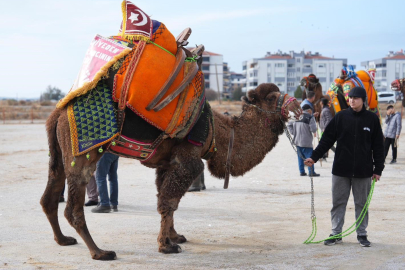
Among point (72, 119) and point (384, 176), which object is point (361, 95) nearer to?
point (72, 119)

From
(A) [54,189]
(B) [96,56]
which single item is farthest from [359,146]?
(A) [54,189]

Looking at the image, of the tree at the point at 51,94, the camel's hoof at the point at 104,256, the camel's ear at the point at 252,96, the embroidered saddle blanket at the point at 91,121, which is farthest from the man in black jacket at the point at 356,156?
the tree at the point at 51,94

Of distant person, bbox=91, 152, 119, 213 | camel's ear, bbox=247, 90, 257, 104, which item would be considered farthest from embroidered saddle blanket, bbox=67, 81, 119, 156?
distant person, bbox=91, 152, 119, 213

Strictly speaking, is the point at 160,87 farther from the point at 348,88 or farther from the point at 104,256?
the point at 348,88

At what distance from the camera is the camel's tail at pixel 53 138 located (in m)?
6.68

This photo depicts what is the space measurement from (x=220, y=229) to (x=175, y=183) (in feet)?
5.59

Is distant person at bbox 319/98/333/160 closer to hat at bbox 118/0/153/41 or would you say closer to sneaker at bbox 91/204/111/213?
sneaker at bbox 91/204/111/213

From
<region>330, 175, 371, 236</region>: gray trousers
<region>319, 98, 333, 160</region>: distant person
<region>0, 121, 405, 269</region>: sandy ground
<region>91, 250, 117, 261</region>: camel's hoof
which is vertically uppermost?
<region>319, 98, 333, 160</region>: distant person

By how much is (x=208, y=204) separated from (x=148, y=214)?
1.48 metres

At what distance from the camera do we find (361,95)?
22.6 ft

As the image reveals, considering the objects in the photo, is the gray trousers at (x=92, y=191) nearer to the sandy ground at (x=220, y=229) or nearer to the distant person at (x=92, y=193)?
the distant person at (x=92, y=193)

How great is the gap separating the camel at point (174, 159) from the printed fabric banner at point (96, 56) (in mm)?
531

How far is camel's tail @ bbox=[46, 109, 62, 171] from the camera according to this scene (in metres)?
6.68

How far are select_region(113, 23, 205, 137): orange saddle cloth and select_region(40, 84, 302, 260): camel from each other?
1.31 ft
